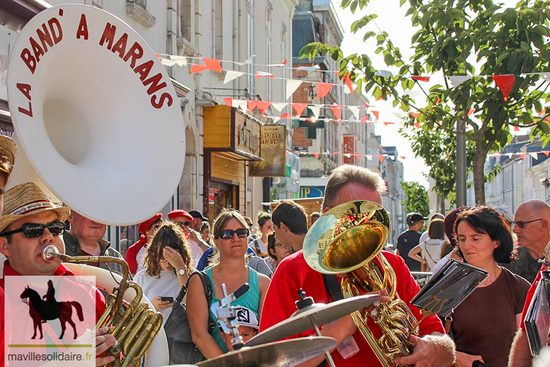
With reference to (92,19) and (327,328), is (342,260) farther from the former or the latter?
(92,19)

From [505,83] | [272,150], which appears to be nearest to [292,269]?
[505,83]

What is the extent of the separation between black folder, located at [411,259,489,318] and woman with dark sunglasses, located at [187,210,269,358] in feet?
4.41

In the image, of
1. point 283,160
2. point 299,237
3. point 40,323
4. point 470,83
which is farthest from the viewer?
point 283,160

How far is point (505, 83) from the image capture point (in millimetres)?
6309

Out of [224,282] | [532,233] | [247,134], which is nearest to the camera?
[224,282]

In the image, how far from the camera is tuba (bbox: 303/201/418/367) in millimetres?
2311

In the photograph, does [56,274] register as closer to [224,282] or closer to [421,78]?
[224,282]

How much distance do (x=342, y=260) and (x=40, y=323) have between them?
3.77 feet

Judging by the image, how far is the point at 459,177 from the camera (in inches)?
311

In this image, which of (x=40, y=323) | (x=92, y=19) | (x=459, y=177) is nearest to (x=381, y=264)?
(x=40, y=323)

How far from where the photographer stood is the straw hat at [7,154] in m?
2.18

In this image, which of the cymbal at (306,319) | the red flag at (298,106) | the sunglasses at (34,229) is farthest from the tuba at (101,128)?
the red flag at (298,106)

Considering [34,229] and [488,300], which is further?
→ [488,300]

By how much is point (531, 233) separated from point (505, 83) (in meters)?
2.32
